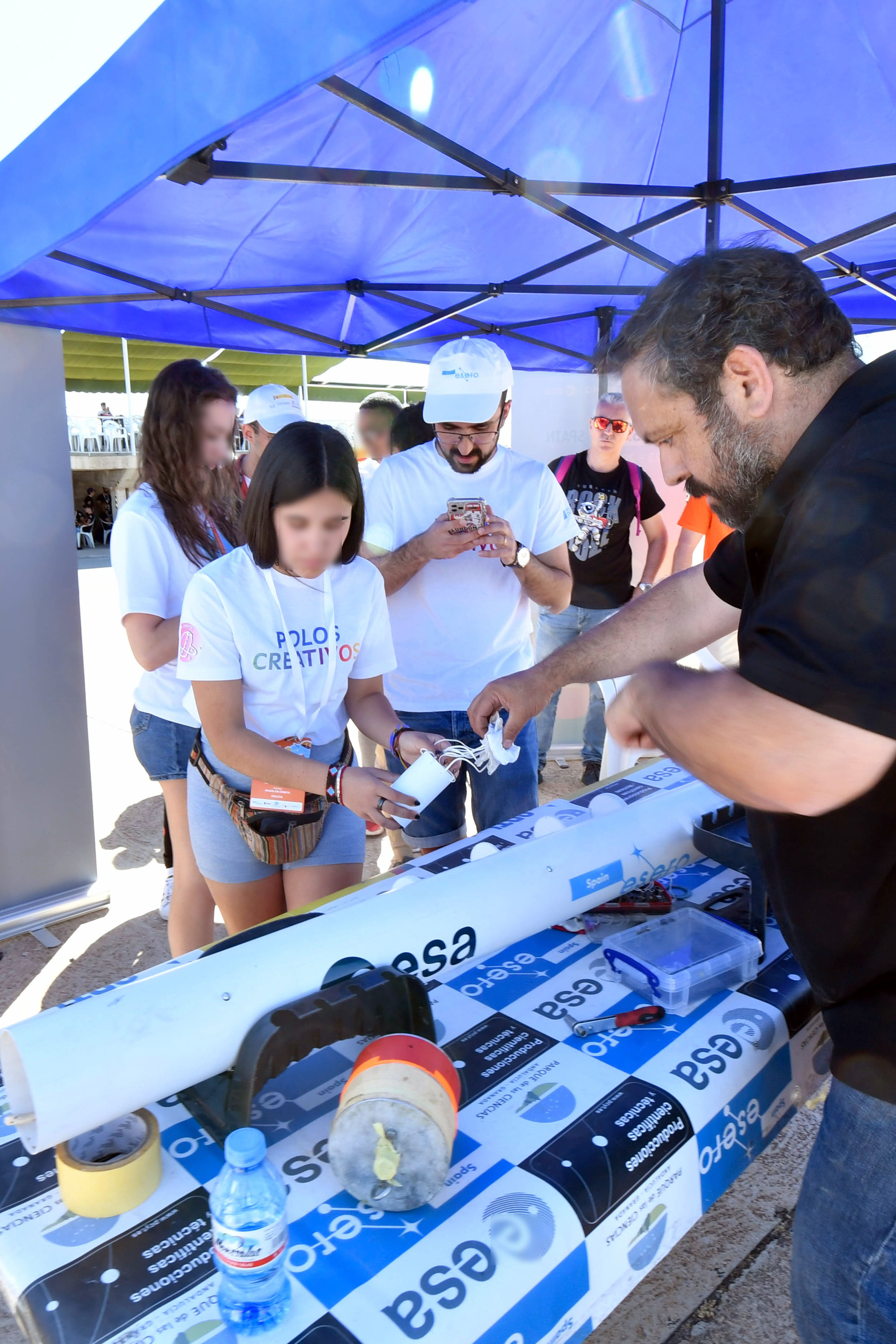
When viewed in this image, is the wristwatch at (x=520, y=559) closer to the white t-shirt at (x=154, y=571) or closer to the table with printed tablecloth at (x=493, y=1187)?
the white t-shirt at (x=154, y=571)

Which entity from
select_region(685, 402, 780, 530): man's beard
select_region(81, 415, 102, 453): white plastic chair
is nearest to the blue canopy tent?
select_region(685, 402, 780, 530): man's beard

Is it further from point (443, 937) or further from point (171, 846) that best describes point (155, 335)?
point (443, 937)

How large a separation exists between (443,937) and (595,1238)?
1.54ft

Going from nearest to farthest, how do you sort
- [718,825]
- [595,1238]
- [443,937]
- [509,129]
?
[595,1238]
[443,937]
[718,825]
[509,129]

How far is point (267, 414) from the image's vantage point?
2.90 m

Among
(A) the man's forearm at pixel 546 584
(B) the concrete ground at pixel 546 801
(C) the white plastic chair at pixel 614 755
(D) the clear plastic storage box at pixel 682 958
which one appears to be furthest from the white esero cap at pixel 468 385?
(B) the concrete ground at pixel 546 801

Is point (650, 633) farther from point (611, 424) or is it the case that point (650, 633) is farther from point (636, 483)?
point (636, 483)

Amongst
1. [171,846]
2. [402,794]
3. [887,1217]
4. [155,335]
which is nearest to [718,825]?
[402,794]

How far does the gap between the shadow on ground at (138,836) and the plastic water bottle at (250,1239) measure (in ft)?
10.2

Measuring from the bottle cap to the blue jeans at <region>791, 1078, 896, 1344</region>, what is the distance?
0.75 m

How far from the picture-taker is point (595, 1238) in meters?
0.98

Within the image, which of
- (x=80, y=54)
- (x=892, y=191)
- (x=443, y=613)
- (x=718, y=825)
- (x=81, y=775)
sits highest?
(x=892, y=191)

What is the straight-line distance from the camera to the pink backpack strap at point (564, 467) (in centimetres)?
439

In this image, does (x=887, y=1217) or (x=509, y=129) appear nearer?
(x=887, y=1217)
